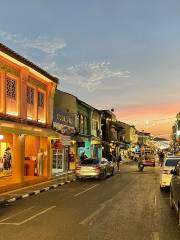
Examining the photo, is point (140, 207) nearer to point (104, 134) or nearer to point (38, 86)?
point (38, 86)

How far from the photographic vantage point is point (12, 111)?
2466cm

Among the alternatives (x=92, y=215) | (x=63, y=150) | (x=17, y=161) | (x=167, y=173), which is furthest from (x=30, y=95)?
(x=92, y=215)

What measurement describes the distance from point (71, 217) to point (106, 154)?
5801 cm

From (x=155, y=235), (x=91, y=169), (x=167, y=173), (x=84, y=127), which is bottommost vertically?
(x=155, y=235)

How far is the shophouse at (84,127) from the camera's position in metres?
46.1

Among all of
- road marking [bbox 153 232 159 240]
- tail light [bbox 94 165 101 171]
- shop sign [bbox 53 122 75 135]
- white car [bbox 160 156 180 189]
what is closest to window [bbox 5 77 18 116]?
tail light [bbox 94 165 101 171]

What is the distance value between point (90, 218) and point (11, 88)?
13009 millimetres

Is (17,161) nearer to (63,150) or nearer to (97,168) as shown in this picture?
(97,168)

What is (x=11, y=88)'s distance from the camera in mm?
24625

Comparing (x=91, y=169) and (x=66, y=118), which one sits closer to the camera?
(x=91, y=169)

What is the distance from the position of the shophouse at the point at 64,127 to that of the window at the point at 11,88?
323 inches

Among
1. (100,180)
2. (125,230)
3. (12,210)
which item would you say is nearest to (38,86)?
(100,180)

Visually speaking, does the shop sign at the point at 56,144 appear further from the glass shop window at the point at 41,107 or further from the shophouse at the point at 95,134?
the shophouse at the point at 95,134

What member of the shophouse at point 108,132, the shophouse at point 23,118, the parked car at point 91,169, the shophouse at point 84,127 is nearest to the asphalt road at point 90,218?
the shophouse at point 23,118
